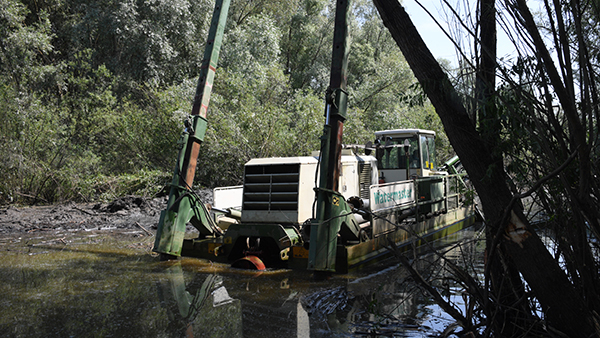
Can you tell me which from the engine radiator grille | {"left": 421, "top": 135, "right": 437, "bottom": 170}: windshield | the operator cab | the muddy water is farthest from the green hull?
{"left": 421, "top": 135, "right": 437, "bottom": 170}: windshield

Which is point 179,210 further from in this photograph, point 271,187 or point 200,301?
point 200,301

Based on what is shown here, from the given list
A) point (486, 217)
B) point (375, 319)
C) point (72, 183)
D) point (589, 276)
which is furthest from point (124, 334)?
point (72, 183)

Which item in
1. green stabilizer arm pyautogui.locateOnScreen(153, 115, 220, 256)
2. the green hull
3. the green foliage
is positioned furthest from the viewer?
the green foliage

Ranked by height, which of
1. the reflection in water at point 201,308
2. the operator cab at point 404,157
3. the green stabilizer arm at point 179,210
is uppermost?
the operator cab at point 404,157

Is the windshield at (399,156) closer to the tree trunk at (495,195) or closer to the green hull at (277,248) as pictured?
the green hull at (277,248)

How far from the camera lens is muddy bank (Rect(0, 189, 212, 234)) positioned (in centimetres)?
1417

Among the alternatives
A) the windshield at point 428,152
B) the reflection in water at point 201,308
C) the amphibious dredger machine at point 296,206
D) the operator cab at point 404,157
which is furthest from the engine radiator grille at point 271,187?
the windshield at point 428,152

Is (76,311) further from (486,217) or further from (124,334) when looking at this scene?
(486,217)

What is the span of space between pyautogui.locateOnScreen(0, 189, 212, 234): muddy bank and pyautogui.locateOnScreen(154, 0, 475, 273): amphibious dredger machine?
507 centimetres

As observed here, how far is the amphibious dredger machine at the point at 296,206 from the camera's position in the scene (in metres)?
7.55

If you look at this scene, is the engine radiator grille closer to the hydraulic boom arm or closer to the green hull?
the green hull

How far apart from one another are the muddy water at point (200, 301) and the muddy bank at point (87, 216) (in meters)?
4.95

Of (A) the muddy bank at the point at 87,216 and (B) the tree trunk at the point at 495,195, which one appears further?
(A) the muddy bank at the point at 87,216

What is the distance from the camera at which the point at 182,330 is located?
207 inches
